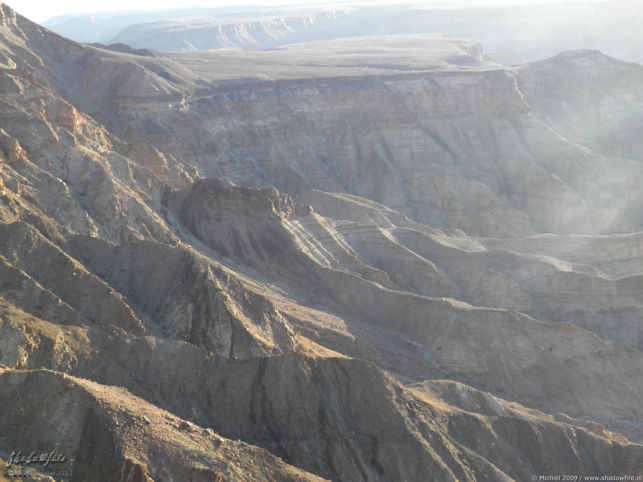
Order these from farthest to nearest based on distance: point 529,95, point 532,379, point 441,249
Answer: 1. point 529,95
2. point 441,249
3. point 532,379

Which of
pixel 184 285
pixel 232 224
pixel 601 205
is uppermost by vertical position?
pixel 184 285

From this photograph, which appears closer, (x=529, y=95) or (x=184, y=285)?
(x=184, y=285)

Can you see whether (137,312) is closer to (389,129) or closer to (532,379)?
(532,379)

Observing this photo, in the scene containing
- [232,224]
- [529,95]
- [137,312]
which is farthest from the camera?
[529,95]

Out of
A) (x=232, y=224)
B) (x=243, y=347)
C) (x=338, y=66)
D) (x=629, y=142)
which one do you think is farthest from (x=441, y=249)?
(x=338, y=66)

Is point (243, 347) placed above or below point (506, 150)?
above

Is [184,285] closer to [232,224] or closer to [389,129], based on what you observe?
[232,224]

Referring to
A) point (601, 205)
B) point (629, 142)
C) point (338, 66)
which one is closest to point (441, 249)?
point (601, 205)
